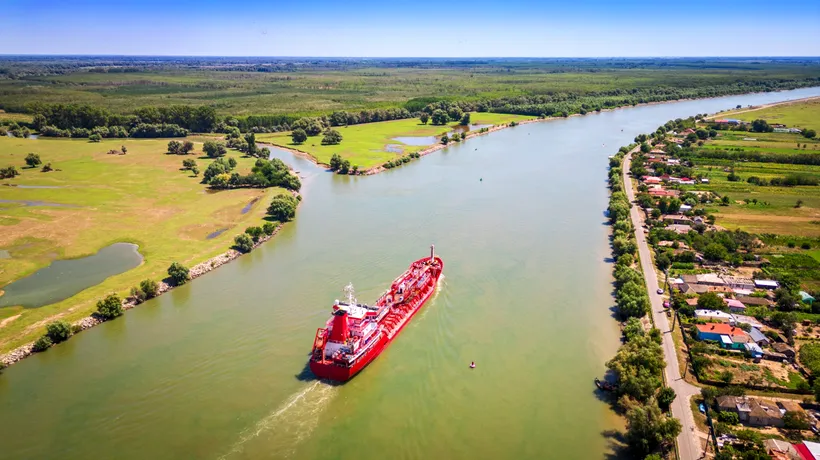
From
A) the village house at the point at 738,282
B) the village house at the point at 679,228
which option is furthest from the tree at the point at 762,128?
the village house at the point at 738,282

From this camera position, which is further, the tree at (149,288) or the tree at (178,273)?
the tree at (178,273)

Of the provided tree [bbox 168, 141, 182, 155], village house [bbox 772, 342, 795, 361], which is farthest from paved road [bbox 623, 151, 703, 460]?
tree [bbox 168, 141, 182, 155]

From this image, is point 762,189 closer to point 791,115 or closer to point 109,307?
point 109,307

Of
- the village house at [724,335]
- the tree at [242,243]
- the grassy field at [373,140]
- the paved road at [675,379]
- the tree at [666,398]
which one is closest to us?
the paved road at [675,379]

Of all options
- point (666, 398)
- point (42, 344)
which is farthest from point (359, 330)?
point (42, 344)

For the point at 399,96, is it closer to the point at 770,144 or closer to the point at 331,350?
the point at 770,144

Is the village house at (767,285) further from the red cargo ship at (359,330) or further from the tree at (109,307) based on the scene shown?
the tree at (109,307)

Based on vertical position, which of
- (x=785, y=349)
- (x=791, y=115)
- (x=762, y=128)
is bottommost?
(x=785, y=349)

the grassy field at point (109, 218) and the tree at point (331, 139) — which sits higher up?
the tree at point (331, 139)
